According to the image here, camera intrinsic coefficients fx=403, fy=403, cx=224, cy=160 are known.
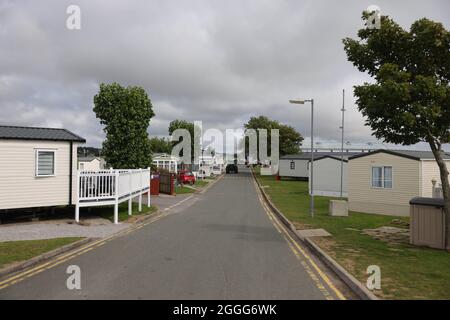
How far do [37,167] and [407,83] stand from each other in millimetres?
12469

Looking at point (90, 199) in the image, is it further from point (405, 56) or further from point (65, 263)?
point (405, 56)

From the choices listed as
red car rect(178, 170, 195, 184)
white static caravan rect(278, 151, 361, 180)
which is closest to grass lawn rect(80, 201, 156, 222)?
red car rect(178, 170, 195, 184)

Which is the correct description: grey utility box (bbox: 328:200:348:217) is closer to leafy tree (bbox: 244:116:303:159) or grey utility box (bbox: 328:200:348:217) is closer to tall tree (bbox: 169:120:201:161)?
tall tree (bbox: 169:120:201:161)

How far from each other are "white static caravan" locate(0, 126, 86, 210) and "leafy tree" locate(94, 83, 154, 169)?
5.73 meters

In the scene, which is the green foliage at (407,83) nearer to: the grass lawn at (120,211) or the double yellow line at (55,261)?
the double yellow line at (55,261)

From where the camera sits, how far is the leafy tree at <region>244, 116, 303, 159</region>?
72000mm

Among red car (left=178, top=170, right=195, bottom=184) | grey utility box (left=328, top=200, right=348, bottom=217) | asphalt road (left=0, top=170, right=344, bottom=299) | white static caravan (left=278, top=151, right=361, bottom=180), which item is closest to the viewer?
asphalt road (left=0, top=170, right=344, bottom=299)

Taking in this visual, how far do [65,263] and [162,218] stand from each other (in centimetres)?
881

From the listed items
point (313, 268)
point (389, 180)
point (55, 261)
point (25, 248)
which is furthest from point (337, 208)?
point (25, 248)

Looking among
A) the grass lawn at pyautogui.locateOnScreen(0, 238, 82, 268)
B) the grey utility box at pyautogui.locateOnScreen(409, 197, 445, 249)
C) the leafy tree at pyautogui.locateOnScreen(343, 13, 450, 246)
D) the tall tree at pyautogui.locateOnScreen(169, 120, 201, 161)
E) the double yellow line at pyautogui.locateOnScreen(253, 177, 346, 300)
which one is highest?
the tall tree at pyautogui.locateOnScreen(169, 120, 201, 161)

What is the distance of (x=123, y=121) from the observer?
21.4 metres

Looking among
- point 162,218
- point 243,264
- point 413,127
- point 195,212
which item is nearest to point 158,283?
point 243,264

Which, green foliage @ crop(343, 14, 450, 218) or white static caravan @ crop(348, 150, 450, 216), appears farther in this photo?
white static caravan @ crop(348, 150, 450, 216)

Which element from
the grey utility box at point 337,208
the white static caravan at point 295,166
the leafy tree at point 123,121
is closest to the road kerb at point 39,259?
the leafy tree at point 123,121
